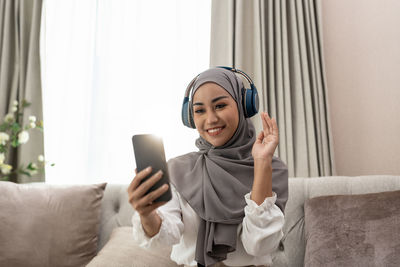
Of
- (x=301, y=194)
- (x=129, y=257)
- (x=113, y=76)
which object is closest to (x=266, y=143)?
(x=301, y=194)

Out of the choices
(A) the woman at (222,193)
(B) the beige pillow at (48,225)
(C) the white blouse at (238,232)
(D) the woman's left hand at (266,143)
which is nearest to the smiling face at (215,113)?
(A) the woman at (222,193)

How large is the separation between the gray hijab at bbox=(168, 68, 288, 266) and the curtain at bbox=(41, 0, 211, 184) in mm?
1131

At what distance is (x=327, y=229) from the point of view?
136 cm

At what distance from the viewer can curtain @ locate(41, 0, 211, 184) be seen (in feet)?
7.98

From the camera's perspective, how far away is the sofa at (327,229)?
4.10 feet

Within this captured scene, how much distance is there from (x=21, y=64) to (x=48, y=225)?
4.65 feet

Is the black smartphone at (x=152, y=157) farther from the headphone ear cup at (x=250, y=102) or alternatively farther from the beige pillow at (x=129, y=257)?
the beige pillow at (x=129, y=257)

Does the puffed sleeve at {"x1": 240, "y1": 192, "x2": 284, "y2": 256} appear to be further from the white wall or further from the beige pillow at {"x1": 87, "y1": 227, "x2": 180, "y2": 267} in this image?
the white wall

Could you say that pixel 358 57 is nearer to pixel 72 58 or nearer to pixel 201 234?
pixel 201 234

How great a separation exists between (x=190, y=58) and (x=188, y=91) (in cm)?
121

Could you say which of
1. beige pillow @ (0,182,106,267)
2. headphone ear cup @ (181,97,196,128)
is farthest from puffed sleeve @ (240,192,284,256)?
beige pillow @ (0,182,106,267)

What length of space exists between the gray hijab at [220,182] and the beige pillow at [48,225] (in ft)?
2.30

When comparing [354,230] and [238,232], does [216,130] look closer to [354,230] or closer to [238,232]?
[238,232]

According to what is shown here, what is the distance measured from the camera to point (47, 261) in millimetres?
1561
